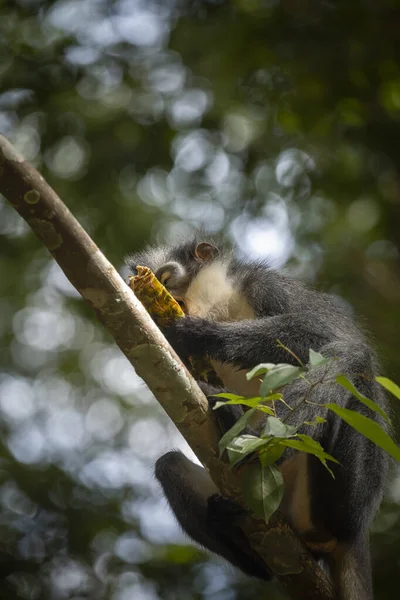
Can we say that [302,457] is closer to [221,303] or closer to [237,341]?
[237,341]

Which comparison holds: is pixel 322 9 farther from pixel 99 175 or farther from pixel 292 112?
pixel 99 175

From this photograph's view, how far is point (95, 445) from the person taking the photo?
891 centimetres

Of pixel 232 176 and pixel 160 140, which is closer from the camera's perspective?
pixel 160 140

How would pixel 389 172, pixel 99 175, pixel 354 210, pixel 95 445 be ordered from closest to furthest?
pixel 389 172 → pixel 99 175 → pixel 354 210 → pixel 95 445

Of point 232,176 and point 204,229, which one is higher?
point 232,176

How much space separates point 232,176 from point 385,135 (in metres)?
2.69

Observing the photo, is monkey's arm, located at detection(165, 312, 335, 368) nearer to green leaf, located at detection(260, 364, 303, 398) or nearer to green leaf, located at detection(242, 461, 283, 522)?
green leaf, located at detection(242, 461, 283, 522)

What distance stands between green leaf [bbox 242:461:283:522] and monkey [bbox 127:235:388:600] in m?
0.57

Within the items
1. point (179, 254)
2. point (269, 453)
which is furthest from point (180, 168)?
point (269, 453)

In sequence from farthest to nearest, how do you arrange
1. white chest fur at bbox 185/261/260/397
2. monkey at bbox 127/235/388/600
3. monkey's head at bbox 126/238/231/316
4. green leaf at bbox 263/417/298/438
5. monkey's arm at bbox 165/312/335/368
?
monkey's head at bbox 126/238/231/316 < white chest fur at bbox 185/261/260/397 < monkey's arm at bbox 165/312/335/368 < monkey at bbox 127/235/388/600 < green leaf at bbox 263/417/298/438

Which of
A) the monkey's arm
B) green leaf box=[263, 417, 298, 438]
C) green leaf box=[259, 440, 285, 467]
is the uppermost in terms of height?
the monkey's arm

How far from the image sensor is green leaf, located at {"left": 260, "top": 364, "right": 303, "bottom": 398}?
2084 mm

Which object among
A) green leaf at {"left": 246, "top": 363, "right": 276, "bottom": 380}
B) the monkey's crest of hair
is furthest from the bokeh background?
green leaf at {"left": 246, "top": 363, "right": 276, "bottom": 380}

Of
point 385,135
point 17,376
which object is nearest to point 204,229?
point 385,135
